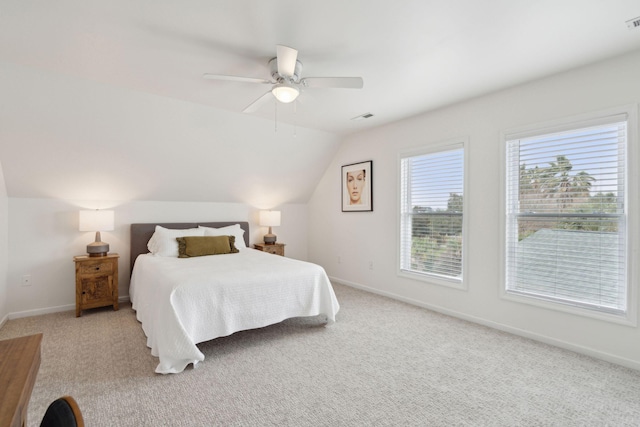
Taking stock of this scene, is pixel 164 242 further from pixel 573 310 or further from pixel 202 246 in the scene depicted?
pixel 573 310

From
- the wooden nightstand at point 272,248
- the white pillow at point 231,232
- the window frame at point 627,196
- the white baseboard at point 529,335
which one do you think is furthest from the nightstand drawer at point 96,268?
the window frame at point 627,196

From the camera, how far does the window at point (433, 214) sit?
3834 mm

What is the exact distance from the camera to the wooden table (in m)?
0.73

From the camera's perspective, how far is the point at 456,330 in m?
3.34

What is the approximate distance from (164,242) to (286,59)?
304 cm

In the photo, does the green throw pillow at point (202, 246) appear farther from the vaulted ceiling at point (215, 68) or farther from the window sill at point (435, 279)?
the window sill at point (435, 279)

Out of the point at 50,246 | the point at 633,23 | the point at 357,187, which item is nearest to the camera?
the point at 633,23

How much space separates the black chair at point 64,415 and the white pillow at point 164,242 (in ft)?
11.9

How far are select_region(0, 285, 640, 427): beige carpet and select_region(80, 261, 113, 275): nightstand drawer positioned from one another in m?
0.65

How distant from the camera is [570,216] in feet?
9.55

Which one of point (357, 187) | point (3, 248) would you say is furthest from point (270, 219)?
point (3, 248)

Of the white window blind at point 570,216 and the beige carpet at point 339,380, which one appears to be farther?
the white window blind at point 570,216

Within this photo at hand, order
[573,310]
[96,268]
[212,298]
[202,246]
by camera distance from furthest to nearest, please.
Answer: [202,246]
[96,268]
[573,310]
[212,298]

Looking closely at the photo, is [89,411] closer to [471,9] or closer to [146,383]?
[146,383]
